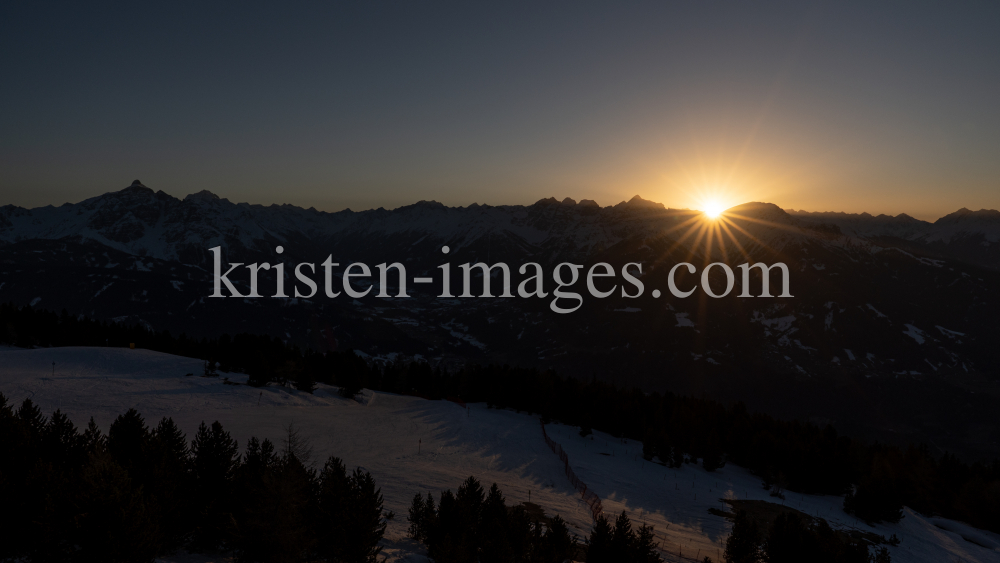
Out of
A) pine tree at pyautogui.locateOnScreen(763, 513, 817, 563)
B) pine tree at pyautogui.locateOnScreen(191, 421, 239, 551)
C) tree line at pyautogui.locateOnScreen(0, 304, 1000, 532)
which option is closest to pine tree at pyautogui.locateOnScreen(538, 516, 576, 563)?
pine tree at pyautogui.locateOnScreen(763, 513, 817, 563)

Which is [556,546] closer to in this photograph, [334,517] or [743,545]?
[334,517]

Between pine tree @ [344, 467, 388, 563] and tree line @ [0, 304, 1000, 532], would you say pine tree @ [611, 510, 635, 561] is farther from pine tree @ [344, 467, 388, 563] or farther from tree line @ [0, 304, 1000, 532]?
tree line @ [0, 304, 1000, 532]

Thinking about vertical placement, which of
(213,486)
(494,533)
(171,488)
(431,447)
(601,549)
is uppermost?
(171,488)

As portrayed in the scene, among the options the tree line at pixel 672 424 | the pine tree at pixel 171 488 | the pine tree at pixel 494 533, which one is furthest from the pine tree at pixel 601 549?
the tree line at pixel 672 424

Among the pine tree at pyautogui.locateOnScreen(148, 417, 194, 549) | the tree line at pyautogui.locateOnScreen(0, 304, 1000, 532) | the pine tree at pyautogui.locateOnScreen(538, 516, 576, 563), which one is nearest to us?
the pine tree at pyautogui.locateOnScreen(148, 417, 194, 549)

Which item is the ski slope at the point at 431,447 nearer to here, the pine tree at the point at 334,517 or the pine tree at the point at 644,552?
the pine tree at the point at 334,517

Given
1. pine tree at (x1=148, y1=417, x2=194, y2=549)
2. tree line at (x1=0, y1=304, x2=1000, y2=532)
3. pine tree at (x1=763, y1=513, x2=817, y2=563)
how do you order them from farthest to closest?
tree line at (x1=0, y1=304, x2=1000, y2=532) → pine tree at (x1=763, y1=513, x2=817, y2=563) → pine tree at (x1=148, y1=417, x2=194, y2=549)

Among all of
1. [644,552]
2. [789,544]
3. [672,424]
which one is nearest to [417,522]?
[644,552]
